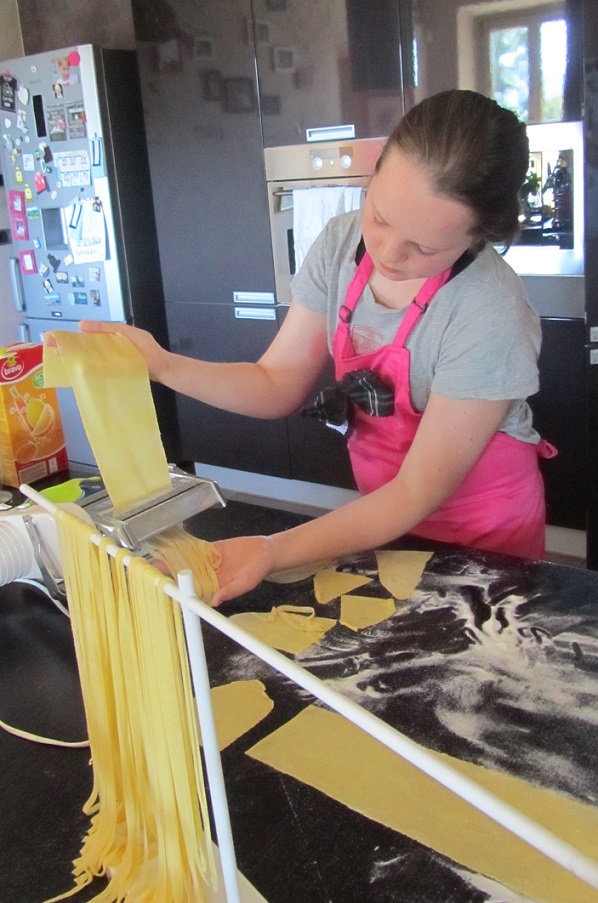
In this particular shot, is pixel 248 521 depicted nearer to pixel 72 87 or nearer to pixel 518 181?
pixel 518 181

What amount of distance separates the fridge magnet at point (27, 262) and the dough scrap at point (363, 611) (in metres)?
2.91

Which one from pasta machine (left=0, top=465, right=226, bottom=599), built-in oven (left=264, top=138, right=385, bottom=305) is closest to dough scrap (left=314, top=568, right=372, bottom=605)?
pasta machine (left=0, top=465, right=226, bottom=599)

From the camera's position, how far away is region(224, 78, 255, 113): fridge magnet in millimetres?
2895

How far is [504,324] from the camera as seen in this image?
1160 mm

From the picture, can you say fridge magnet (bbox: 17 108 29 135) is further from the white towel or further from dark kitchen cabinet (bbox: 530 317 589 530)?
dark kitchen cabinet (bbox: 530 317 589 530)

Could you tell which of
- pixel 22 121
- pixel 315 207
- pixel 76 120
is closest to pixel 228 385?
pixel 315 207

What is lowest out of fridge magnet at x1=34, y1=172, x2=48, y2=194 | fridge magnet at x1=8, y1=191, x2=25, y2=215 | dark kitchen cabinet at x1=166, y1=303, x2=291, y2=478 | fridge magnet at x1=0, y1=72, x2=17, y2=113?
dark kitchen cabinet at x1=166, y1=303, x2=291, y2=478

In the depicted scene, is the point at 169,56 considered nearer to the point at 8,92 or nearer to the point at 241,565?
the point at 8,92

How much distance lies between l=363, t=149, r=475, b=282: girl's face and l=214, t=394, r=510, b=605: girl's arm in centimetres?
18

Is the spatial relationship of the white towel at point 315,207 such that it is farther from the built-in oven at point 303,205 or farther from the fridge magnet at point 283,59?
the fridge magnet at point 283,59

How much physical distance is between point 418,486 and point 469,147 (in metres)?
0.42

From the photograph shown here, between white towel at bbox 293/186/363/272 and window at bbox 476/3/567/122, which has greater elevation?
window at bbox 476/3/567/122

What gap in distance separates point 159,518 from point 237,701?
0.84ft

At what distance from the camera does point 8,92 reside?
3.37 metres
